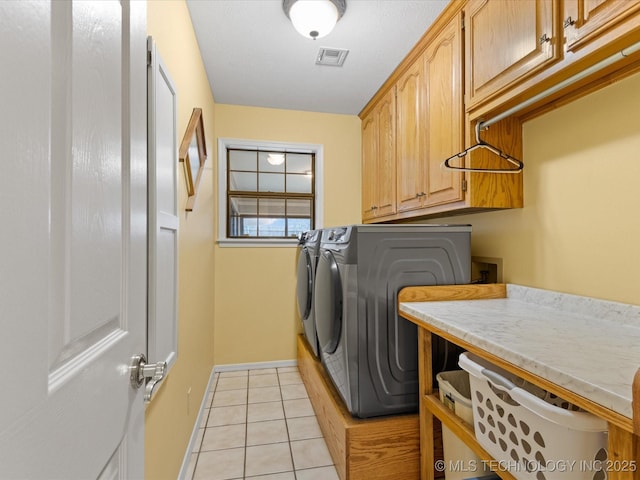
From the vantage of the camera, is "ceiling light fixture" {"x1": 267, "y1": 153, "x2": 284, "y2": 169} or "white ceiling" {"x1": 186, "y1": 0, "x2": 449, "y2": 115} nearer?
"white ceiling" {"x1": 186, "y1": 0, "x2": 449, "y2": 115}

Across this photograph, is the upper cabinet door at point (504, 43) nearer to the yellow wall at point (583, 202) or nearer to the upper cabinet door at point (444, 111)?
the upper cabinet door at point (444, 111)

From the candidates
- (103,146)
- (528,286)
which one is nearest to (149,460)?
(103,146)

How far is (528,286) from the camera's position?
1633 mm

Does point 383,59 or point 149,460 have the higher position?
point 383,59

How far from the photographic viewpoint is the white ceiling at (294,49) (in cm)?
179

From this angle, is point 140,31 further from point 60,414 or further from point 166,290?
point 166,290

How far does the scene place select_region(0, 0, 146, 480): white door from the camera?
32 centimetres

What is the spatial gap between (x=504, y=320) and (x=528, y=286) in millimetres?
542

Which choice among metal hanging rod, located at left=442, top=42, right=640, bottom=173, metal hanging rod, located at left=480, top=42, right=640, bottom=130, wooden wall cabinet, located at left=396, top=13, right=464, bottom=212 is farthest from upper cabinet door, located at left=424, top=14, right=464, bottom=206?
metal hanging rod, located at left=480, top=42, right=640, bottom=130

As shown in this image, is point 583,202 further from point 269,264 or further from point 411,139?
point 269,264

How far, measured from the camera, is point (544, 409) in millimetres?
773

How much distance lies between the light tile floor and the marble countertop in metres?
1.06

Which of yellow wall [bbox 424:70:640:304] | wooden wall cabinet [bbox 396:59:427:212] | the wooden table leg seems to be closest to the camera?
the wooden table leg

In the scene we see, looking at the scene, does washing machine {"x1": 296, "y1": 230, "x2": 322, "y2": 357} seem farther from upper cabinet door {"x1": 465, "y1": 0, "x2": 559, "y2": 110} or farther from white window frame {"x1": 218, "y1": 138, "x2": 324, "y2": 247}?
upper cabinet door {"x1": 465, "y1": 0, "x2": 559, "y2": 110}
